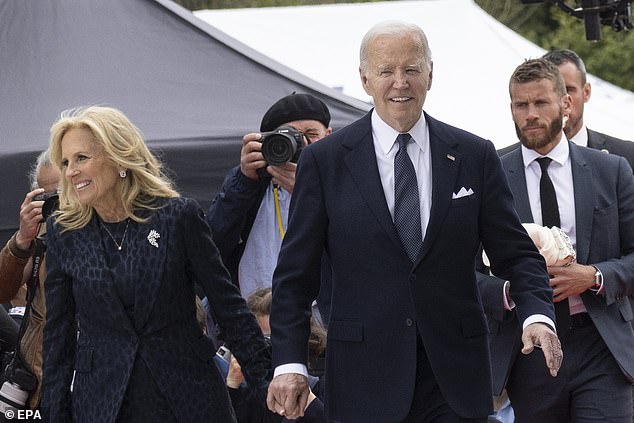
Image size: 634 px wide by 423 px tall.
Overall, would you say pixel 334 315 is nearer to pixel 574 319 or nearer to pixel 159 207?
pixel 159 207

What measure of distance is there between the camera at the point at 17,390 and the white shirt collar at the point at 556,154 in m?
2.44

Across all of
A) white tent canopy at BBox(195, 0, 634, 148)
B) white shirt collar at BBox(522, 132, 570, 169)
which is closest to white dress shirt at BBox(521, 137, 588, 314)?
white shirt collar at BBox(522, 132, 570, 169)

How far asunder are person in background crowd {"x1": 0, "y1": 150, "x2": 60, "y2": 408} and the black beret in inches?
42.7

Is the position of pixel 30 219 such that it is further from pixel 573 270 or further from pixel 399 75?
pixel 573 270

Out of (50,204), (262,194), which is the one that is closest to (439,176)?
(262,194)

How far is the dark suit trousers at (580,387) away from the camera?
5832 millimetres

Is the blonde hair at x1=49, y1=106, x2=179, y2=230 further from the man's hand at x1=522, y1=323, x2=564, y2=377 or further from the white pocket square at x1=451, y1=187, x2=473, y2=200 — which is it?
the man's hand at x1=522, y1=323, x2=564, y2=377

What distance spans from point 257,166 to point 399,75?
6.13ft

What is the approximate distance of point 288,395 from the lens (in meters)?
4.48

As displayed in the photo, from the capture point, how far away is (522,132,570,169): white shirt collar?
6.14 m

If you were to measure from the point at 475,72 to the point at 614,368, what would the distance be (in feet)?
28.1

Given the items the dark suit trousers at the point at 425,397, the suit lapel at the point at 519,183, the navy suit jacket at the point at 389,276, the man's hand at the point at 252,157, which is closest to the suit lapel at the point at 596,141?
the suit lapel at the point at 519,183

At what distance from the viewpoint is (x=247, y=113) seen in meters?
8.23

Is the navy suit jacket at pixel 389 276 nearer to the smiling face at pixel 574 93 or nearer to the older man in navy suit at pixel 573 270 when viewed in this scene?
the older man in navy suit at pixel 573 270
